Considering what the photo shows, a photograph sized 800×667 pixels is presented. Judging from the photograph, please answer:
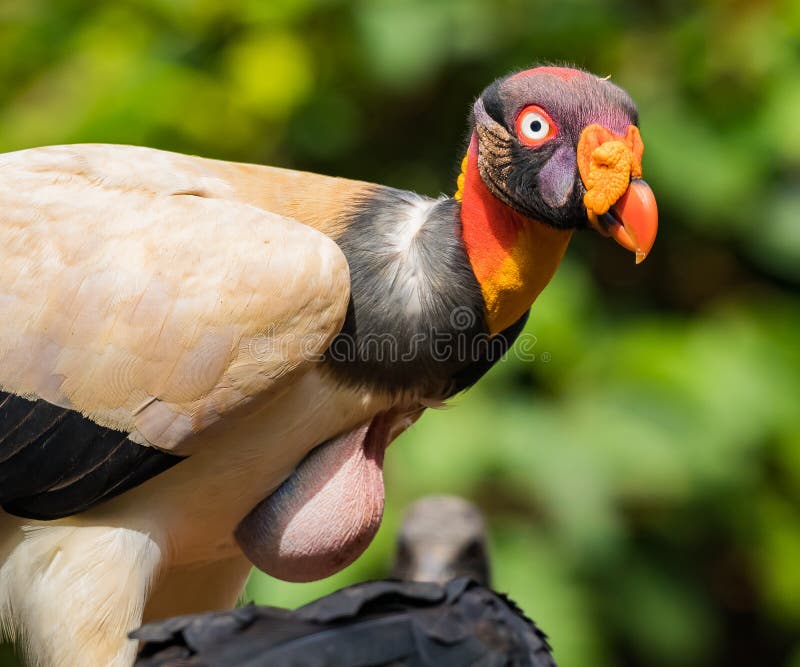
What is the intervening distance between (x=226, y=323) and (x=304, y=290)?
15cm

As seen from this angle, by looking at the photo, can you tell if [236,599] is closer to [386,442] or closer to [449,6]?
[386,442]

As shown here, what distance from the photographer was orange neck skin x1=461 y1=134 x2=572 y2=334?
2123 millimetres

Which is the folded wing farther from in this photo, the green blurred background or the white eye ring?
the green blurred background

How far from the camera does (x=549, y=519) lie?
4.14 metres

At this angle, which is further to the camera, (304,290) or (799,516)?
(799,516)

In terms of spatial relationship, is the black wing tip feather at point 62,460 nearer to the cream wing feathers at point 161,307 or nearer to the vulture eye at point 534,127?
the cream wing feathers at point 161,307

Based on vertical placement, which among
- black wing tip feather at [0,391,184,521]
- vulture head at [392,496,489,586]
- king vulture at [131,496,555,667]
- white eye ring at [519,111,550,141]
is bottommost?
vulture head at [392,496,489,586]

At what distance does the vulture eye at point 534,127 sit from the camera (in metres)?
2.01

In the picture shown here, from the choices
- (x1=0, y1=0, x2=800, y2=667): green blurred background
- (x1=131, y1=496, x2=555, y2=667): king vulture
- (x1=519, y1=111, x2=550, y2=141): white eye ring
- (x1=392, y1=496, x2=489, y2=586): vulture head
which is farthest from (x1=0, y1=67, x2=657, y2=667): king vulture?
(x1=0, y1=0, x2=800, y2=667): green blurred background

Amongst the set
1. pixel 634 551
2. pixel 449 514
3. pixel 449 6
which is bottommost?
pixel 634 551

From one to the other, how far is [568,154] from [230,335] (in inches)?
26.2

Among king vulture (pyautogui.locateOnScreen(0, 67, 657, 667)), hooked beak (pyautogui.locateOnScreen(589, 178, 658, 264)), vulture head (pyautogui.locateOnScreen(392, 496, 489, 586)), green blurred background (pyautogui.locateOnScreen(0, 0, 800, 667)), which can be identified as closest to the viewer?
hooked beak (pyautogui.locateOnScreen(589, 178, 658, 264))

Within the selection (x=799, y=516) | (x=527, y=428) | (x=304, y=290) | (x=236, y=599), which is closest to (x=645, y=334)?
(x=527, y=428)

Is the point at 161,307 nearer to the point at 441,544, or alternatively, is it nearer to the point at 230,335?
the point at 230,335
